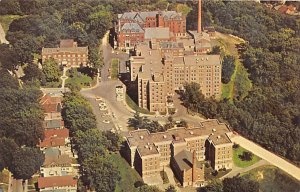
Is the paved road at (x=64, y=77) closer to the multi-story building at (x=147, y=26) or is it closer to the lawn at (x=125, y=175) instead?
the multi-story building at (x=147, y=26)

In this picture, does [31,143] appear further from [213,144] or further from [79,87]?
[213,144]

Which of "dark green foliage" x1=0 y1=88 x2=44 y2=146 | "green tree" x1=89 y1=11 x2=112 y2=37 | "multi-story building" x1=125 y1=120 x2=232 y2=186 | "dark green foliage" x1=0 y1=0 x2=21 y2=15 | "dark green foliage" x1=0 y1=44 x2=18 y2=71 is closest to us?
"multi-story building" x1=125 y1=120 x2=232 y2=186

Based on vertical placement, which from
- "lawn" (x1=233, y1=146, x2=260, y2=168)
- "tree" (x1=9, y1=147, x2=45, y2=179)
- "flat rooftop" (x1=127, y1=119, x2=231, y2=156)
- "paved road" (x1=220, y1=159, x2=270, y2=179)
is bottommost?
"paved road" (x1=220, y1=159, x2=270, y2=179)

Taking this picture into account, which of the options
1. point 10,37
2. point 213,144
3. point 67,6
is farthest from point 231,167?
point 67,6

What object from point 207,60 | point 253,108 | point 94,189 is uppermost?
point 207,60

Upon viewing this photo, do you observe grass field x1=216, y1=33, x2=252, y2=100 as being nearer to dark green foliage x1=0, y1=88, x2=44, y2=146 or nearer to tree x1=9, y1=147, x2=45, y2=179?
dark green foliage x1=0, y1=88, x2=44, y2=146

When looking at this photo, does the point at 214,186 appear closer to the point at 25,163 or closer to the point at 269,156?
the point at 269,156

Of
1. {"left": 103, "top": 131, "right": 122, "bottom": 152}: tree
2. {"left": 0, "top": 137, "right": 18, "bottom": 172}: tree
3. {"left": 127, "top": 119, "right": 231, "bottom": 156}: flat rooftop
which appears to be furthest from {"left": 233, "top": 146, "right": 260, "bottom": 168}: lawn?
{"left": 0, "top": 137, "right": 18, "bottom": 172}: tree
